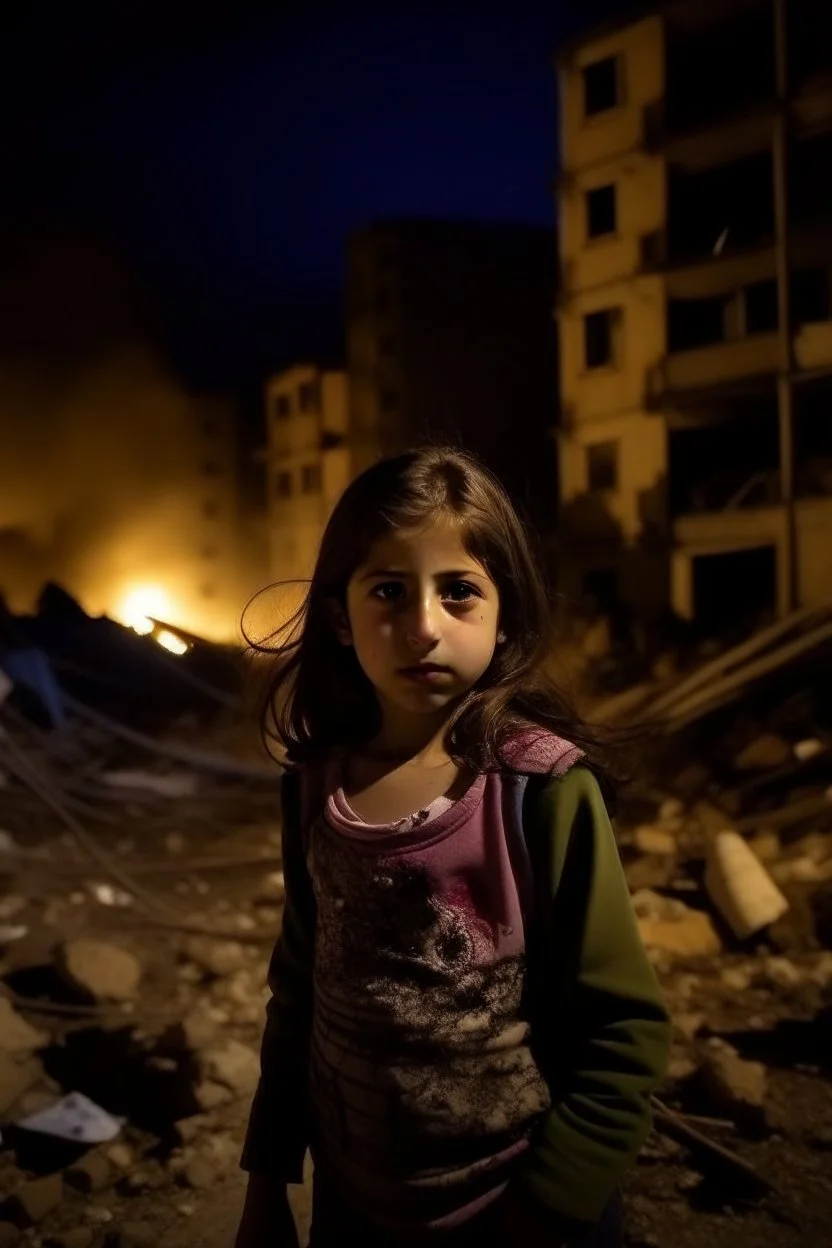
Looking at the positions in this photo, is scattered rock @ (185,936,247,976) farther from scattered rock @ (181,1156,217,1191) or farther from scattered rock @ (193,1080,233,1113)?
scattered rock @ (181,1156,217,1191)

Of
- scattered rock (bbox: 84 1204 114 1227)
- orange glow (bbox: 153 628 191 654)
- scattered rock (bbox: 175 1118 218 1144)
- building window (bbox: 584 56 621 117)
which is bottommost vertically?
scattered rock (bbox: 84 1204 114 1227)

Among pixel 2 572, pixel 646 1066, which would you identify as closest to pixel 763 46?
pixel 646 1066

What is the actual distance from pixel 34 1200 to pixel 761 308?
18.2 metres

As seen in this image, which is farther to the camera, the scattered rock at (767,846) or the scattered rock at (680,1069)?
the scattered rock at (767,846)

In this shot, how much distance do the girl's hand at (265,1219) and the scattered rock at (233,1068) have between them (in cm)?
203

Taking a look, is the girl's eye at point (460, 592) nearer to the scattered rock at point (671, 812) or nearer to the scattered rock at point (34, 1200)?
the scattered rock at point (34, 1200)

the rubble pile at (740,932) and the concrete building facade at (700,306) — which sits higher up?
the concrete building facade at (700,306)

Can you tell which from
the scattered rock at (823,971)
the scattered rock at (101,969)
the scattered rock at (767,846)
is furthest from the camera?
the scattered rock at (767,846)

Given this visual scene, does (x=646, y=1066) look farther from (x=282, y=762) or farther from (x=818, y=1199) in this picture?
(x=818, y=1199)

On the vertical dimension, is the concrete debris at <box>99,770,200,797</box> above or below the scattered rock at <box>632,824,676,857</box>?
above

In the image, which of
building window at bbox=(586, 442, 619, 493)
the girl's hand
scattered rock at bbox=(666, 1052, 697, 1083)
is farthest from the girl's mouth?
building window at bbox=(586, 442, 619, 493)

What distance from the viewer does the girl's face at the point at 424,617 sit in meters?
1.39

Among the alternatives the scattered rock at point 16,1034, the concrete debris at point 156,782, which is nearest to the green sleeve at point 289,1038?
the scattered rock at point 16,1034

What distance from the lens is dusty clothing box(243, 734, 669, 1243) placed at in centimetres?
128
